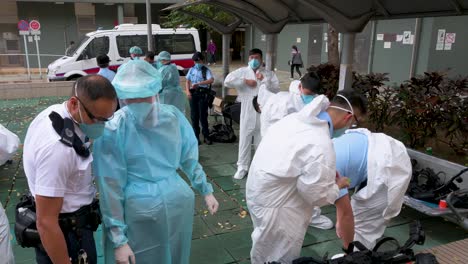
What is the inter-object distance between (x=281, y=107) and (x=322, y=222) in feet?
4.45

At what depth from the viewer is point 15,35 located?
19.8m

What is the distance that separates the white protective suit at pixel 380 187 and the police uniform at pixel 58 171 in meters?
1.86

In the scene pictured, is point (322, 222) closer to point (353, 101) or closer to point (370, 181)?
point (370, 181)

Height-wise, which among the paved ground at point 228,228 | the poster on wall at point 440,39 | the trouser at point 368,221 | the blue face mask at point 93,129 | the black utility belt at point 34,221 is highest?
the poster on wall at point 440,39

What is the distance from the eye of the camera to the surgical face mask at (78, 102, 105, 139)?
5.88 ft

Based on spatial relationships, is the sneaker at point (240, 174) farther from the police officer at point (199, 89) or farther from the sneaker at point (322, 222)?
the police officer at point (199, 89)

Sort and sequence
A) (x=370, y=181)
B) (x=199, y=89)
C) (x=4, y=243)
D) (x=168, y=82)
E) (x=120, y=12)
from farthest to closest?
(x=120, y=12), (x=199, y=89), (x=168, y=82), (x=370, y=181), (x=4, y=243)

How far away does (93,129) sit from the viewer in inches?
71.6

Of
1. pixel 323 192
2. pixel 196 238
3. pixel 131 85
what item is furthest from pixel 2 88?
pixel 323 192

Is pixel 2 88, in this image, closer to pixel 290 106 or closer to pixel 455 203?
pixel 290 106

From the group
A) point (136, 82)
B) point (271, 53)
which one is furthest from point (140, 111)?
point (271, 53)

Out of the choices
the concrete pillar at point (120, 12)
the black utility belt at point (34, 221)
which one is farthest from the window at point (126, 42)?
the black utility belt at point (34, 221)

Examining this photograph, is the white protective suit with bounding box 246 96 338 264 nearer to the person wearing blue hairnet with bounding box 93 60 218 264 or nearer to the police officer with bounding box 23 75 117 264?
the person wearing blue hairnet with bounding box 93 60 218 264

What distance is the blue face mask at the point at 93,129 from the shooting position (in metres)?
1.79
